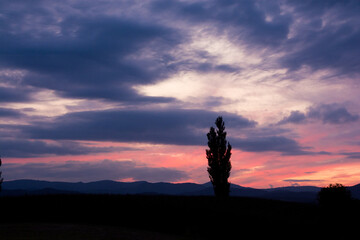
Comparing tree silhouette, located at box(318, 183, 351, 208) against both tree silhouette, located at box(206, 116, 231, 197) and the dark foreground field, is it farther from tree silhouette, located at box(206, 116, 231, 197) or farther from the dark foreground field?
tree silhouette, located at box(206, 116, 231, 197)

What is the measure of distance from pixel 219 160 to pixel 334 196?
1873cm

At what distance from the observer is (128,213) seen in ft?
88.5

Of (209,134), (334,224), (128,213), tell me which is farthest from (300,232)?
(209,134)

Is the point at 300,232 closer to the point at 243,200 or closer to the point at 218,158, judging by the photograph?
the point at 243,200

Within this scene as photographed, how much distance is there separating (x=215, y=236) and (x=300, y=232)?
5695 millimetres

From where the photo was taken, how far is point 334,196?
26.4m

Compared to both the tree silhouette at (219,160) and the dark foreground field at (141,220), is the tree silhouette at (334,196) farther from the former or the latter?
the tree silhouette at (219,160)

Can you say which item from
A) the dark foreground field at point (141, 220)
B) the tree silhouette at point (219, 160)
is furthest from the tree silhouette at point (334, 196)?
the tree silhouette at point (219, 160)

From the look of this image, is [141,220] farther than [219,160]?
No

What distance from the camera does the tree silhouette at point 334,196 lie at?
1032 inches

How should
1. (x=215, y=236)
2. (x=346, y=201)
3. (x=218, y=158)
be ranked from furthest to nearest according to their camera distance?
(x=218, y=158) → (x=346, y=201) → (x=215, y=236)

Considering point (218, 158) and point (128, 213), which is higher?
point (218, 158)

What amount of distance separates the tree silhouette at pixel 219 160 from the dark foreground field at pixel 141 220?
1464 cm

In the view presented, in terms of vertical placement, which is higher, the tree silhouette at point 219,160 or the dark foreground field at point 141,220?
the tree silhouette at point 219,160
